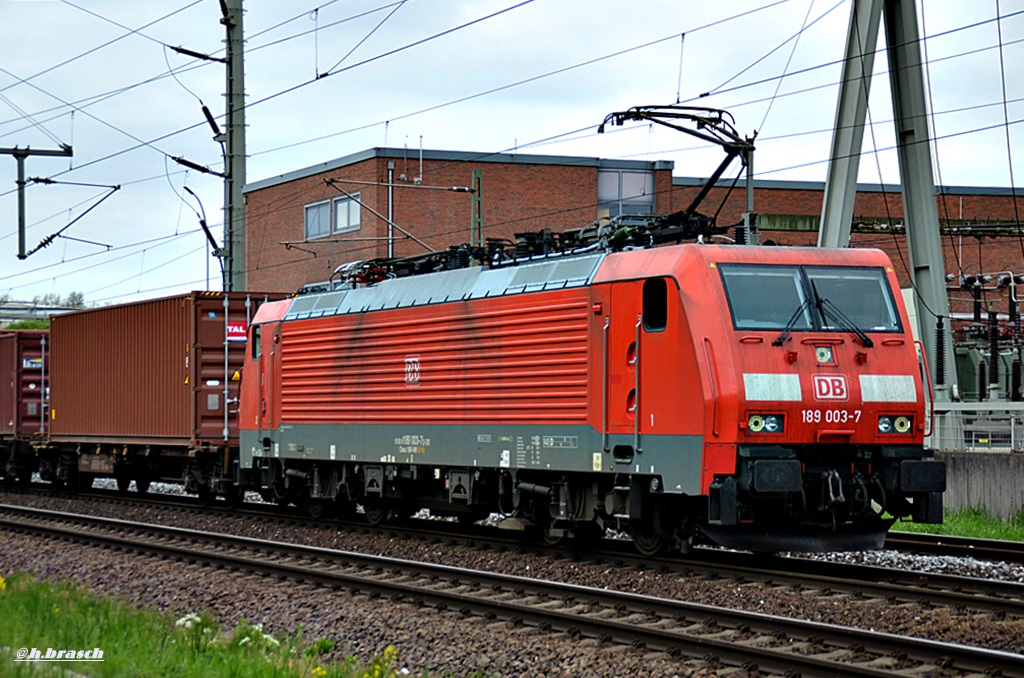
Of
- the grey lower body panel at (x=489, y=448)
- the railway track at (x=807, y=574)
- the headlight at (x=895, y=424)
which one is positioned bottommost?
the railway track at (x=807, y=574)

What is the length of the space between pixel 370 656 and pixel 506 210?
36086 mm

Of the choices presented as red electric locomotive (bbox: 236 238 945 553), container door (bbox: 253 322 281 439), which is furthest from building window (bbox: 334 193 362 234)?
red electric locomotive (bbox: 236 238 945 553)

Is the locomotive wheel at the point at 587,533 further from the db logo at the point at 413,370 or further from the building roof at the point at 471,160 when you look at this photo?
the building roof at the point at 471,160

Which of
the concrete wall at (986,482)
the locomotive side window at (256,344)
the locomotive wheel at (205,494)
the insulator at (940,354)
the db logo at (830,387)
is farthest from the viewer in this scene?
the locomotive wheel at (205,494)

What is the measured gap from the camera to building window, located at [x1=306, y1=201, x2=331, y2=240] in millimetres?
46875

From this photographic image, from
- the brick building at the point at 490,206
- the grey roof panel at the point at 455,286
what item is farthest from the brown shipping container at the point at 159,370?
the brick building at the point at 490,206

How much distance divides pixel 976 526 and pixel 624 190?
30821mm

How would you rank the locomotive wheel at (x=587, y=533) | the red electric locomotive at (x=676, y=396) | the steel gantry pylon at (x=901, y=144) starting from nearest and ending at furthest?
the red electric locomotive at (x=676, y=396)
the locomotive wheel at (x=587, y=533)
the steel gantry pylon at (x=901, y=144)

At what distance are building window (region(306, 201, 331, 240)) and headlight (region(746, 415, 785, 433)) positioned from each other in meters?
35.2

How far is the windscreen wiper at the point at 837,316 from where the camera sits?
1347 centimetres

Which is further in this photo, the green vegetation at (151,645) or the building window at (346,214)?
the building window at (346,214)

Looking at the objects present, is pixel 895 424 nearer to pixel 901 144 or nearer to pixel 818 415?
pixel 818 415

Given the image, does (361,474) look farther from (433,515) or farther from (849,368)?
(849,368)

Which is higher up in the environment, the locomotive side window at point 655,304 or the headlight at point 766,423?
the locomotive side window at point 655,304
